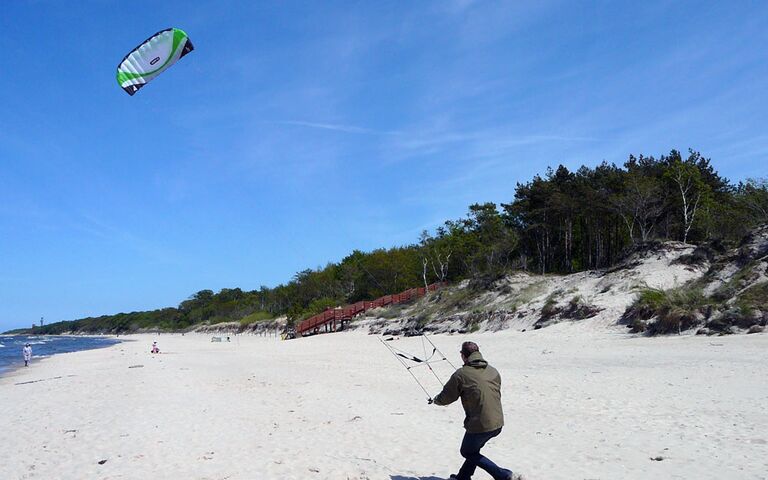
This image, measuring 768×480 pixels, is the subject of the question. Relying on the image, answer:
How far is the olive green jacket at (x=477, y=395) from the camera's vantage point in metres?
5.24

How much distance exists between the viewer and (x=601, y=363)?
47.8 ft

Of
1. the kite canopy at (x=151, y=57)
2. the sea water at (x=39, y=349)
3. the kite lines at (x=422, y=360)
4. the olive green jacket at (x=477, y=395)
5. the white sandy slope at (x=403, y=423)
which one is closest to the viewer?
the olive green jacket at (x=477, y=395)

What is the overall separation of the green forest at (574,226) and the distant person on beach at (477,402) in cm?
2552

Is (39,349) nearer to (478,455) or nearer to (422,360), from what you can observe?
(422,360)

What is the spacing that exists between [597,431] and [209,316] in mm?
119473

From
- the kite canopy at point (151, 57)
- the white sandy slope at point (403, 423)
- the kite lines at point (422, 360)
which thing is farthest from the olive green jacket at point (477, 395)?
the kite canopy at point (151, 57)

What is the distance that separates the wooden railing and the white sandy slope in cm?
2891

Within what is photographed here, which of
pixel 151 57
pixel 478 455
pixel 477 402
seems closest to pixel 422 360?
pixel 478 455

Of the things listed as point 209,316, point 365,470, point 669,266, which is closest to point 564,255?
point 669,266

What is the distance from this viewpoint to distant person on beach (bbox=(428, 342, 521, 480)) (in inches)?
206

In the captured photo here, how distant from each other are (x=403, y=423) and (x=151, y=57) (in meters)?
10.3

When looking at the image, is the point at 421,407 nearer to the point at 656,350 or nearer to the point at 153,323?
the point at 656,350

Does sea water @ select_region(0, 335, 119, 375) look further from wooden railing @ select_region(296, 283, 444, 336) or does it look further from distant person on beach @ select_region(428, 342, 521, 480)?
distant person on beach @ select_region(428, 342, 521, 480)

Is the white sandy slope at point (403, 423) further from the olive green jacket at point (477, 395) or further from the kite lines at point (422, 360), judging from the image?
the olive green jacket at point (477, 395)
